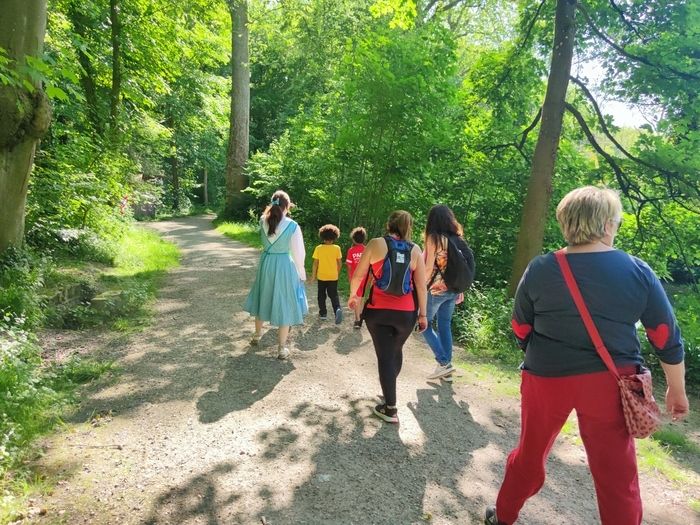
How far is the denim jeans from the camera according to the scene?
5.25 metres

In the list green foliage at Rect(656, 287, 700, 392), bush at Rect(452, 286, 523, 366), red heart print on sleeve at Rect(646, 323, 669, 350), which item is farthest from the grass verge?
green foliage at Rect(656, 287, 700, 392)

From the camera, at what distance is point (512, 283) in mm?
8523

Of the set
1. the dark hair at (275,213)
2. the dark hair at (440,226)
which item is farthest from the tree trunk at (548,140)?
the dark hair at (275,213)

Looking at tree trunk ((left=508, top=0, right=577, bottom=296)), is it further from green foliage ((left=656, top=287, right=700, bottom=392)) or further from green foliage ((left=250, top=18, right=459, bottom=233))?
green foliage ((left=656, top=287, right=700, bottom=392))

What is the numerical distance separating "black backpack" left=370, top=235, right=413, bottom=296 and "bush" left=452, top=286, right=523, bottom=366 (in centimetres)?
374

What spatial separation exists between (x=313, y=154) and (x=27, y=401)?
11.0 m

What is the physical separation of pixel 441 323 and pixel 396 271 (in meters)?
1.74

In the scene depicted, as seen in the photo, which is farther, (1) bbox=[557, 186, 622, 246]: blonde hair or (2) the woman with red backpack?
(2) the woman with red backpack

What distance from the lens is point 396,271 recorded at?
155 inches

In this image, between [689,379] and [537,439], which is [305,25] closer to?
[689,379]

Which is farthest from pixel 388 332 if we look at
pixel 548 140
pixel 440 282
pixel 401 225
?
pixel 548 140

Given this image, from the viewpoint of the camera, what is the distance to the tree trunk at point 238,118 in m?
19.9

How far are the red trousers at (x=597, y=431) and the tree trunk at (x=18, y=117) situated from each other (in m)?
6.41

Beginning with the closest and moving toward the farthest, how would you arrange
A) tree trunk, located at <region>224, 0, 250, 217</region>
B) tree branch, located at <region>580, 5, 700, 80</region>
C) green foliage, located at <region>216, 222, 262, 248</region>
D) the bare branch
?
tree branch, located at <region>580, 5, 700, 80</region> → the bare branch → green foliage, located at <region>216, 222, 262, 248</region> → tree trunk, located at <region>224, 0, 250, 217</region>
